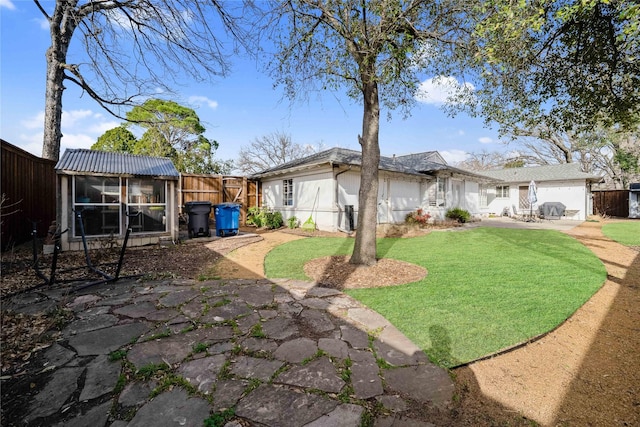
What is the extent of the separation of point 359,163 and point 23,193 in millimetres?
10374

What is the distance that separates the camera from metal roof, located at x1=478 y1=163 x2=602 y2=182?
1928cm

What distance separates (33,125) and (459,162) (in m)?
44.5

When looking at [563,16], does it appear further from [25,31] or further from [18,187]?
[18,187]

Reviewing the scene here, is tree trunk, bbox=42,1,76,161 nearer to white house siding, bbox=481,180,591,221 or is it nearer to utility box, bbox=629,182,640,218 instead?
white house siding, bbox=481,180,591,221

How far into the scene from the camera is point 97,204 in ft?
24.3

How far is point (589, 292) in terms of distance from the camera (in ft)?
14.5

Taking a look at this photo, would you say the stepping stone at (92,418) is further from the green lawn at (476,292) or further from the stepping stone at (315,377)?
the green lawn at (476,292)

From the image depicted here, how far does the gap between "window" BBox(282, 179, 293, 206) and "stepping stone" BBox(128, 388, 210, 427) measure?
1184 centimetres

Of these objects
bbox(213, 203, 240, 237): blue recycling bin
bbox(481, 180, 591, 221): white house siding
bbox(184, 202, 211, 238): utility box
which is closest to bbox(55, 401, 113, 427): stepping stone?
bbox(184, 202, 211, 238): utility box

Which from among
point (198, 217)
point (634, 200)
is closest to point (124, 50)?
point (198, 217)

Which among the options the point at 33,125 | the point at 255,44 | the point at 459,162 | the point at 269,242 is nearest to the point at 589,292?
the point at 269,242

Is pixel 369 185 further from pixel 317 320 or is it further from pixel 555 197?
pixel 555 197

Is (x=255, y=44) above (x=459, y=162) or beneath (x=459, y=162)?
beneath

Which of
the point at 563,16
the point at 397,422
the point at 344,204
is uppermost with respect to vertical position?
the point at 563,16
